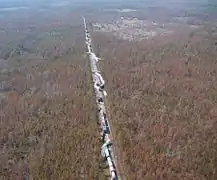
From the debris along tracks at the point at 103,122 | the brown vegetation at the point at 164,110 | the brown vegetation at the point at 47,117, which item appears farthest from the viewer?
the brown vegetation at the point at 47,117

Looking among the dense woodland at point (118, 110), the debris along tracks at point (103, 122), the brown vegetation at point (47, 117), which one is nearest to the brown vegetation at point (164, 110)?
the dense woodland at point (118, 110)

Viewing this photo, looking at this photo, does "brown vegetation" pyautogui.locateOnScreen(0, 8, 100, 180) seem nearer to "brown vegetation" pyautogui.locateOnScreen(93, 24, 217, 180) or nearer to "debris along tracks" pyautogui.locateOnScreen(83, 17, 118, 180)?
"debris along tracks" pyautogui.locateOnScreen(83, 17, 118, 180)

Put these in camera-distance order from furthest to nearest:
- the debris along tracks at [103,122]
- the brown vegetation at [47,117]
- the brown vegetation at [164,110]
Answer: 1. the brown vegetation at [47,117]
2. the debris along tracks at [103,122]
3. the brown vegetation at [164,110]

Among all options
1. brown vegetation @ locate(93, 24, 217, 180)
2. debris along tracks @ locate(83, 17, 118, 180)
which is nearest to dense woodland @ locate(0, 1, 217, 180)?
brown vegetation @ locate(93, 24, 217, 180)

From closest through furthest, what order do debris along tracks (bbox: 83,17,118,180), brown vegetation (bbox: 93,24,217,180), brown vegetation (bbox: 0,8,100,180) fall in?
brown vegetation (bbox: 93,24,217,180) → debris along tracks (bbox: 83,17,118,180) → brown vegetation (bbox: 0,8,100,180)

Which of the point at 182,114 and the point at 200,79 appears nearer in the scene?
the point at 182,114

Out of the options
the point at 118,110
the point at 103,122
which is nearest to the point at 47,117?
the point at 103,122

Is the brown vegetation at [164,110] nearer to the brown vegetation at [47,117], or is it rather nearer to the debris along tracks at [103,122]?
the debris along tracks at [103,122]

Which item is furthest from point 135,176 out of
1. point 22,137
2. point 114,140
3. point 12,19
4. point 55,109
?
point 12,19

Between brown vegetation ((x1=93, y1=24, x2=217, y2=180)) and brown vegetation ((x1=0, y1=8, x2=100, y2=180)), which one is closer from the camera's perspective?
brown vegetation ((x1=93, y1=24, x2=217, y2=180))

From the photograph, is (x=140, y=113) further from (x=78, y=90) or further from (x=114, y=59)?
(x=114, y=59)

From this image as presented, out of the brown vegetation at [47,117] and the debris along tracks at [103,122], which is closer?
the debris along tracks at [103,122]
